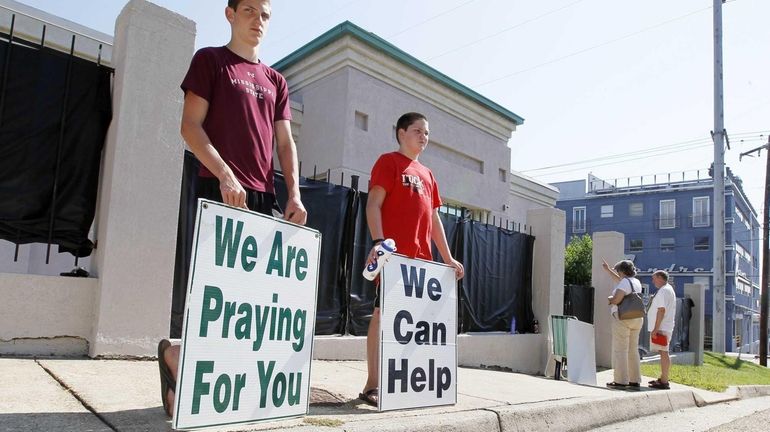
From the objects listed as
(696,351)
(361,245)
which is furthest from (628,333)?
(696,351)

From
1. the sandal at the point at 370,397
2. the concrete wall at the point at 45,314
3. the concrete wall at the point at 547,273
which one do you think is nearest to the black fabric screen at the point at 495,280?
the concrete wall at the point at 547,273

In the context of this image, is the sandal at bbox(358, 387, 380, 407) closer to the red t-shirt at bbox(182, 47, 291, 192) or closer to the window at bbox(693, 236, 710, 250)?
the red t-shirt at bbox(182, 47, 291, 192)

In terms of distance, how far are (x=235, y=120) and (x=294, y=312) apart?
1.04 meters

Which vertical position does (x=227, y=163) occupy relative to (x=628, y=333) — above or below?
above

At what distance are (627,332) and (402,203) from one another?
4.81 m

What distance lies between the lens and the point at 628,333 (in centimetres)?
714

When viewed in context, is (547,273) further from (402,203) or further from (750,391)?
(402,203)

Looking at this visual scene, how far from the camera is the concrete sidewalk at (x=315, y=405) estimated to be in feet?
8.38

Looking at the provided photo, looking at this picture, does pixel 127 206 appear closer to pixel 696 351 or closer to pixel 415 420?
pixel 415 420

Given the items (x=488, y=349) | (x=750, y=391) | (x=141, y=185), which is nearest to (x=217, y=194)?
(x=141, y=185)

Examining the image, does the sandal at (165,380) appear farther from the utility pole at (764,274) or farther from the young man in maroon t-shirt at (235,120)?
the utility pole at (764,274)

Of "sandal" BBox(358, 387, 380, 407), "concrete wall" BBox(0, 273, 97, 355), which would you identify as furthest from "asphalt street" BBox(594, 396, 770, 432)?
"concrete wall" BBox(0, 273, 97, 355)

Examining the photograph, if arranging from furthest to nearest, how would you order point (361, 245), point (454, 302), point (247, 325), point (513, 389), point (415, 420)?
point (361, 245)
point (513, 389)
point (454, 302)
point (415, 420)
point (247, 325)

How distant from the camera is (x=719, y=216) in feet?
64.0
